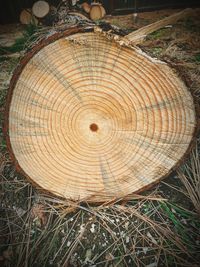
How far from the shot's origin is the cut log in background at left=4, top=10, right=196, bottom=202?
1.20m

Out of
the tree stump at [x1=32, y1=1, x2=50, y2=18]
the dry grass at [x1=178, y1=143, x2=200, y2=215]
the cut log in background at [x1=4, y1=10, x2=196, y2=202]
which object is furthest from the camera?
the tree stump at [x1=32, y1=1, x2=50, y2=18]

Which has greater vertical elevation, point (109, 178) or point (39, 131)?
point (39, 131)

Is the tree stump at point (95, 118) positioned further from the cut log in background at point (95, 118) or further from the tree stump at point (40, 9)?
the tree stump at point (40, 9)

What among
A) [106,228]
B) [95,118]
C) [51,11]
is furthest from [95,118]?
[51,11]

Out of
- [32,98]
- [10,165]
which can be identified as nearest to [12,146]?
[32,98]

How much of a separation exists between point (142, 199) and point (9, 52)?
7.03ft

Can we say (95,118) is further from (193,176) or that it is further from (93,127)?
(193,176)

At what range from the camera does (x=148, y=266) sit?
4.25 feet

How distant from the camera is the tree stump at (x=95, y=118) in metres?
1.20

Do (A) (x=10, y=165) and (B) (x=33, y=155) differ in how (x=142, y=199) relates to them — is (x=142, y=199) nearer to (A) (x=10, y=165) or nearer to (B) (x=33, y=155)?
(B) (x=33, y=155)

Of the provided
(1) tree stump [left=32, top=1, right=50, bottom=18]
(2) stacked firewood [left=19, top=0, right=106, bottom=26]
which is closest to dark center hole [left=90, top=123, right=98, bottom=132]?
(2) stacked firewood [left=19, top=0, right=106, bottom=26]

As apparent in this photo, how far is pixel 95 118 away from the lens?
1357 millimetres

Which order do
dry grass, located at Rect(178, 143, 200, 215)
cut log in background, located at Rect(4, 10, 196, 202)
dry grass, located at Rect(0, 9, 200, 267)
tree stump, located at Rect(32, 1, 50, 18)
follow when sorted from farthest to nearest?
tree stump, located at Rect(32, 1, 50, 18) → dry grass, located at Rect(178, 143, 200, 215) → dry grass, located at Rect(0, 9, 200, 267) → cut log in background, located at Rect(4, 10, 196, 202)

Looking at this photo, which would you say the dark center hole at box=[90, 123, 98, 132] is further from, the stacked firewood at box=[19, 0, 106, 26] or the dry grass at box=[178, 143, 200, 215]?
the stacked firewood at box=[19, 0, 106, 26]
